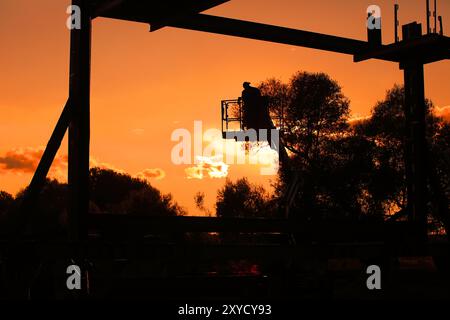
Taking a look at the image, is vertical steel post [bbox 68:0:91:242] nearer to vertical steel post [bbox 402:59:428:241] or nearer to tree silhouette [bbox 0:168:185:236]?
vertical steel post [bbox 402:59:428:241]

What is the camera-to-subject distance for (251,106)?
18.4 meters

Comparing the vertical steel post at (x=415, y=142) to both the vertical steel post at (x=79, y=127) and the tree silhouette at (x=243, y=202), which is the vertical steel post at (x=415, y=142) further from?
the tree silhouette at (x=243, y=202)

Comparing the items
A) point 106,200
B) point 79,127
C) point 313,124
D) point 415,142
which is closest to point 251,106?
point 415,142

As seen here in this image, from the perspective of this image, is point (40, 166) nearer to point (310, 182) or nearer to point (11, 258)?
point (11, 258)

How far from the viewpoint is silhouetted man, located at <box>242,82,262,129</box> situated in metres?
17.6

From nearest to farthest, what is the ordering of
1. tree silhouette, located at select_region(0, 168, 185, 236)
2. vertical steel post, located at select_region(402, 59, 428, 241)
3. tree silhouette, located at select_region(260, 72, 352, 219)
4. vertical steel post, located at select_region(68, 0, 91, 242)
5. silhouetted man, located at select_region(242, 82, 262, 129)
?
vertical steel post, located at select_region(68, 0, 91, 242) < vertical steel post, located at select_region(402, 59, 428, 241) < silhouetted man, located at select_region(242, 82, 262, 129) < tree silhouette, located at select_region(260, 72, 352, 219) < tree silhouette, located at select_region(0, 168, 185, 236)

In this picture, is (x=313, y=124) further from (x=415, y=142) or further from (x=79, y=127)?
(x=79, y=127)

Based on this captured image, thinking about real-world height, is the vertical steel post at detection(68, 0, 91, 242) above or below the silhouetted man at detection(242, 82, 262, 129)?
below

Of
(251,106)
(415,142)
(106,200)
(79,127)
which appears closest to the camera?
(79,127)

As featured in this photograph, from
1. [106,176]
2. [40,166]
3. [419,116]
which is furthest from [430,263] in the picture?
[106,176]

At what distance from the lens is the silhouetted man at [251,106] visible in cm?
1764

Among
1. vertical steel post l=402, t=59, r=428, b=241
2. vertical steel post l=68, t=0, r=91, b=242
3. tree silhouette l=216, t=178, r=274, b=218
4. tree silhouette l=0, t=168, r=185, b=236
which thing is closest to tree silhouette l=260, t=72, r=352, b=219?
tree silhouette l=216, t=178, r=274, b=218

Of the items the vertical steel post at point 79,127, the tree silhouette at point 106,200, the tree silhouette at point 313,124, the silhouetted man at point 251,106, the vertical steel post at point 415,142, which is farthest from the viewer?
the tree silhouette at point 106,200

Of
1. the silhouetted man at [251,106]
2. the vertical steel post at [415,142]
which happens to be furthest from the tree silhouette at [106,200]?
the vertical steel post at [415,142]
